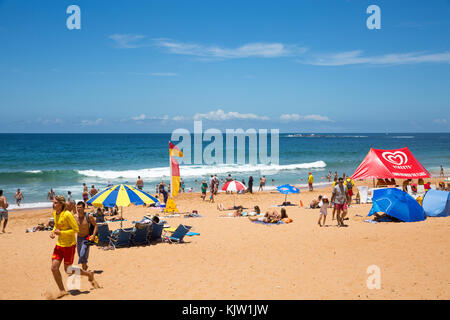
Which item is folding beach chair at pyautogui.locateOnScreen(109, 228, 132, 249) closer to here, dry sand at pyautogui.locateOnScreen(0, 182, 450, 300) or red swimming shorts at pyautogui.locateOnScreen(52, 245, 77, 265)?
dry sand at pyautogui.locateOnScreen(0, 182, 450, 300)

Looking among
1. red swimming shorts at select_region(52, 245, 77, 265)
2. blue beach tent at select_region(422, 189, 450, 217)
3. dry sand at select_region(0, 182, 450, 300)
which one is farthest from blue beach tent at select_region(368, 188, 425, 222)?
red swimming shorts at select_region(52, 245, 77, 265)

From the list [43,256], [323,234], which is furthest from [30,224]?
[323,234]

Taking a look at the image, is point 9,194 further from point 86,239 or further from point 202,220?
point 86,239

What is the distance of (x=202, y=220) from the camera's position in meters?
13.8

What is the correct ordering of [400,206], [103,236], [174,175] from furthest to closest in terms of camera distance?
[174,175] → [400,206] → [103,236]

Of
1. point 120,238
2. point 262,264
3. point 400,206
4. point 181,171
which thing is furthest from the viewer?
point 181,171

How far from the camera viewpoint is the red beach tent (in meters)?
14.7

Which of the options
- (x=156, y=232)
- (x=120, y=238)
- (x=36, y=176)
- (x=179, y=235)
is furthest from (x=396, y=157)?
(x=36, y=176)

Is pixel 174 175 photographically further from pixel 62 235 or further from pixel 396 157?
pixel 396 157

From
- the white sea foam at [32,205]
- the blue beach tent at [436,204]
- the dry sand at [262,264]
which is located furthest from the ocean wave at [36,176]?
the blue beach tent at [436,204]

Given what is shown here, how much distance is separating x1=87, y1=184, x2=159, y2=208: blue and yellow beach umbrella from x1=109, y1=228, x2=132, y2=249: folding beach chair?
2.50ft

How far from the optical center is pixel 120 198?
9.81 meters

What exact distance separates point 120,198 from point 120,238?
1.10 metres

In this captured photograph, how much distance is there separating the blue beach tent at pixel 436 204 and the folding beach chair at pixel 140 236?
998 centimetres
